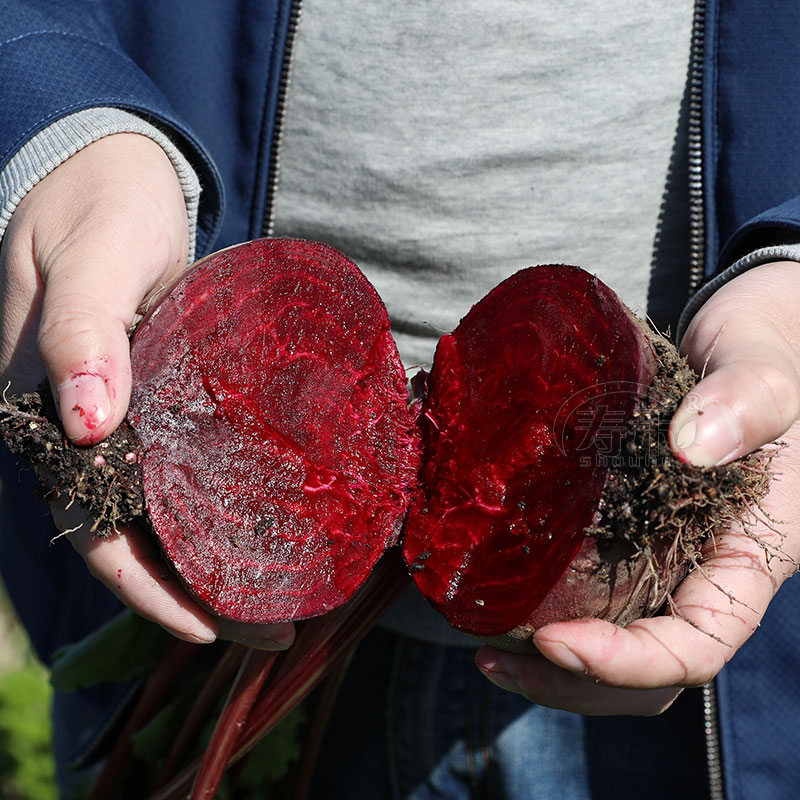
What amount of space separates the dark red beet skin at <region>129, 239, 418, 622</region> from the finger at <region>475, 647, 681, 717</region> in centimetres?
31

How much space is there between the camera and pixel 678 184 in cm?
179

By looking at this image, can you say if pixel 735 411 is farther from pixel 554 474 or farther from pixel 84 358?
pixel 84 358

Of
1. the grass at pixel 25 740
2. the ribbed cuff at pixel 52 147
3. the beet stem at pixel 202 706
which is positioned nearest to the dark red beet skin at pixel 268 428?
the ribbed cuff at pixel 52 147

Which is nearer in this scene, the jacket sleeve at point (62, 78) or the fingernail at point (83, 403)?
the fingernail at point (83, 403)

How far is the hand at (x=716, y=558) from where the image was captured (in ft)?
3.96

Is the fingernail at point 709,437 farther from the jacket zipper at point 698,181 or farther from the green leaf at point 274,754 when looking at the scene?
the green leaf at point 274,754

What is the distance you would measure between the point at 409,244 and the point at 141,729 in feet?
4.83

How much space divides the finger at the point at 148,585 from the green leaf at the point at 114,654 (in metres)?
0.65

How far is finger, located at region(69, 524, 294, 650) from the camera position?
1.48 m

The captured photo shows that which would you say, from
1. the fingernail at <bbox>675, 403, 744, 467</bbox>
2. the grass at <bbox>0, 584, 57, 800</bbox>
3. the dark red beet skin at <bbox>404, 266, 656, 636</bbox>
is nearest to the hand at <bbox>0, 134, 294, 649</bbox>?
the dark red beet skin at <bbox>404, 266, 656, 636</bbox>

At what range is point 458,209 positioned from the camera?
1826mm

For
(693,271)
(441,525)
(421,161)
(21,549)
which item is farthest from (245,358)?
(21,549)

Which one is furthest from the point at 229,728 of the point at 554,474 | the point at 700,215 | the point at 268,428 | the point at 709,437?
the point at 700,215

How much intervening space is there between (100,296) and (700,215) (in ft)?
4.11
